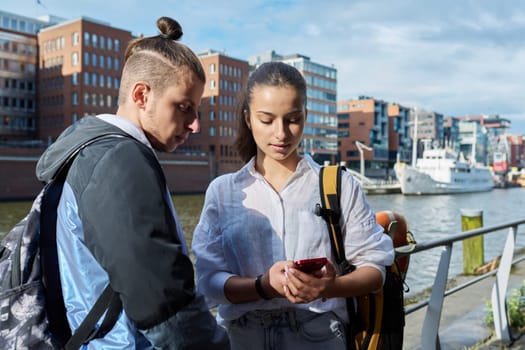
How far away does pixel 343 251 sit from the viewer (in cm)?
177

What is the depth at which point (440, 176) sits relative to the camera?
55.8 meters

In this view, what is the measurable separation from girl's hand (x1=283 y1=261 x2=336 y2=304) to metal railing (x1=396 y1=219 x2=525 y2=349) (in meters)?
0.72

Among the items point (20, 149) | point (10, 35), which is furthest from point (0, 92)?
point (20, 149)

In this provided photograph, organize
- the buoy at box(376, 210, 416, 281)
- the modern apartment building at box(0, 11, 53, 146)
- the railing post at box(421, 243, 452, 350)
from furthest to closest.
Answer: the modern apartment building at box(0, 11, 53, 146)
the railing post at box(421, 243, 452, 350)
the buoy at box(376, 210, 416, 281)

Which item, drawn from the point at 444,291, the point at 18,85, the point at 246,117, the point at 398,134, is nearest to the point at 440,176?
the point at 398,134

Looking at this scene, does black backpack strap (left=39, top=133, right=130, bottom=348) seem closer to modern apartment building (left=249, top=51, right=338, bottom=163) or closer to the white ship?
the white ship

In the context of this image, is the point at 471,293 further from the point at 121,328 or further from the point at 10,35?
the point at 10,35

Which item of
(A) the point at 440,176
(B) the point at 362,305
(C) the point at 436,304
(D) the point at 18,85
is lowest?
(A) the point at 440,176

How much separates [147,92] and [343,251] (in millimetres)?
816

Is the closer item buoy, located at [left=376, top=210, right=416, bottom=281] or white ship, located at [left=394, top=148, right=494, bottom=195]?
buoy, located at [left=376, top=210, right=416, bottom=281]

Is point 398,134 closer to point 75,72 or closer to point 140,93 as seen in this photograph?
point 75,72

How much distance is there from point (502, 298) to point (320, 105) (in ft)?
259

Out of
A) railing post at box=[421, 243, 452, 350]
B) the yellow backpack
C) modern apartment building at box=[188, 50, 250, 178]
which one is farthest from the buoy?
modern apartment building at box=[188, 50, 250, 178]

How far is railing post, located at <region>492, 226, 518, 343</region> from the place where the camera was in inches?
155
